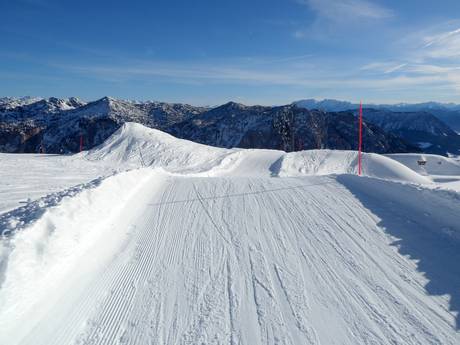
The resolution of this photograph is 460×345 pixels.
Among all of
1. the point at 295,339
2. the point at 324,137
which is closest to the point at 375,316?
the point at 295,339

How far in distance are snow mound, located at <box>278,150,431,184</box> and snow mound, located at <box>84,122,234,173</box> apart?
671 centimetres

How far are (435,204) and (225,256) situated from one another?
551cm

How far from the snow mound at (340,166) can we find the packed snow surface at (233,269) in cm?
1794

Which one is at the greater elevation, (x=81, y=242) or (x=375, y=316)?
(x=81, y=242)

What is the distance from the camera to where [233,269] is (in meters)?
5.31

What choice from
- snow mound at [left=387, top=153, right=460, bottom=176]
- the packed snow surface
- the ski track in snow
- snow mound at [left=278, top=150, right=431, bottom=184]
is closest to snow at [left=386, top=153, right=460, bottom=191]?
snow mound at [left=387, top=153, right=460, bottom=176]

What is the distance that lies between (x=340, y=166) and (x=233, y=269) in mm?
27566

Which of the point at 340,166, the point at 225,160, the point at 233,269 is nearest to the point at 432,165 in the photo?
the point at 340,166

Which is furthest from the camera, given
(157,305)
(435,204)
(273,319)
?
(435,204)

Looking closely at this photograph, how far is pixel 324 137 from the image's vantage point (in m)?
116

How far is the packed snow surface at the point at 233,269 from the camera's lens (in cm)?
389

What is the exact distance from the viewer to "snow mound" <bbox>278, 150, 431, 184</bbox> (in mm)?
27469

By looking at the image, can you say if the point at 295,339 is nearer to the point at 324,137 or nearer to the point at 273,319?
the point at 273,319

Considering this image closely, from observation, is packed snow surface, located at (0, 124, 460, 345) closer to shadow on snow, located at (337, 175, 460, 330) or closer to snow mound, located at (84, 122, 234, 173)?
shadow on snow, located at (337, 175, 460, 330)
